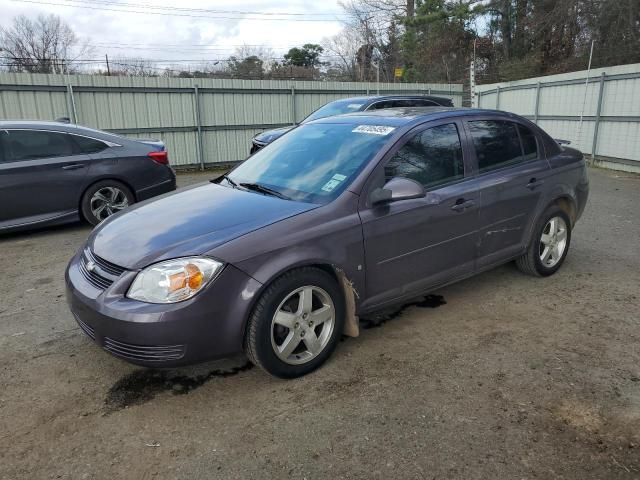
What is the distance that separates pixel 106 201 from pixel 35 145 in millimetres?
1089

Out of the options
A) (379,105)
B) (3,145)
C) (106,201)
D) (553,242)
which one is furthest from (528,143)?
(3,145)

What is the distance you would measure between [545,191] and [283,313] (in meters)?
2.87

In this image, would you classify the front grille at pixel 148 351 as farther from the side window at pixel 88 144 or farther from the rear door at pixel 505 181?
the side window at pixel 88 144

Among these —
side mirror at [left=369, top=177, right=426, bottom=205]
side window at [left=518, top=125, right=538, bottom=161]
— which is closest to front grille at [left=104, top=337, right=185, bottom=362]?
side mirror at [left=369, top=177, right=426, bottom=205]

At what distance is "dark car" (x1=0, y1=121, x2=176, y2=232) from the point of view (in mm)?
6398

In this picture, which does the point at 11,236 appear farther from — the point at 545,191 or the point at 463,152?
the point at 545,191

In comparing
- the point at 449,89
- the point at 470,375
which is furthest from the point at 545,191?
the point at 449,89

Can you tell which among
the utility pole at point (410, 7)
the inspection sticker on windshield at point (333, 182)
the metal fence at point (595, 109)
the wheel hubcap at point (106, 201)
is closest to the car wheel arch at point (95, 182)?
the wheel hubcap at point (106, 201)

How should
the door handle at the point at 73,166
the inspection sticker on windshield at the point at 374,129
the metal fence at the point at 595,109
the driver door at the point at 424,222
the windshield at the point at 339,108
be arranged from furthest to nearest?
the metal fence at the point at 595,109 < the windshield at the point at 339,108 < the door handle at the point at 73,166 < the inspection sticker on windshield at the point at 374,129 < the driver door at the point at 424,222

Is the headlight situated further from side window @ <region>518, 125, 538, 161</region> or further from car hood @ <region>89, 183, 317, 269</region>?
side window @ <region>518, 125, 538, 161</region>

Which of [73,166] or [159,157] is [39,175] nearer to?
[73,166]

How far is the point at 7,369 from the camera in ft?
11.1

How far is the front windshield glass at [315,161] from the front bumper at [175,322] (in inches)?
35.6

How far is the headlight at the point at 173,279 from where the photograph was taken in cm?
281
